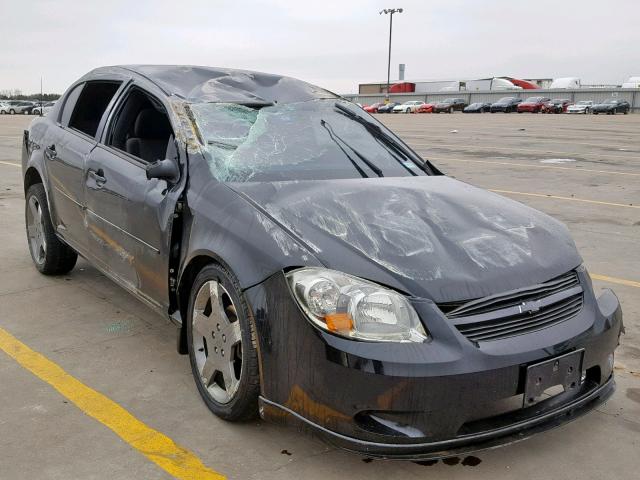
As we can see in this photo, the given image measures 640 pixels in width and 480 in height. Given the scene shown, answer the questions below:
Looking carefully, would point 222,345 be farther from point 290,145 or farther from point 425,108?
point 425,108

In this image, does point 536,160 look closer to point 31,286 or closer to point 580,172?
point 580,172

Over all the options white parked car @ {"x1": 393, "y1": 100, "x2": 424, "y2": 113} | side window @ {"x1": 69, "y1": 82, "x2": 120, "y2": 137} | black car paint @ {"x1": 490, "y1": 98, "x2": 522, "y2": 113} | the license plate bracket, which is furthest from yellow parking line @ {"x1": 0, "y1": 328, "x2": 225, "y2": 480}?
white parked car @ {"x1": 393, "y1": 100, "x2": 424, "y2": 113}

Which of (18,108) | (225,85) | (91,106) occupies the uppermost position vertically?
(225,85)

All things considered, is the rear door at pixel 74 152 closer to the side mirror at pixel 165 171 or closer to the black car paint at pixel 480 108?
the side mirror at pixel 165 171

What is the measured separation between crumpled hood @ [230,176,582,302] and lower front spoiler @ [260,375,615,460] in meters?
0.49

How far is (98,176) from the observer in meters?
3.96

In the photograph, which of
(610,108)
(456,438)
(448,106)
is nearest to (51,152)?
(456,438)

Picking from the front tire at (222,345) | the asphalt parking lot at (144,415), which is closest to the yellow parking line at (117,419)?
the asphalt parking lot at (144,415)

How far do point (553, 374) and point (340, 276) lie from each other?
0.87 meters

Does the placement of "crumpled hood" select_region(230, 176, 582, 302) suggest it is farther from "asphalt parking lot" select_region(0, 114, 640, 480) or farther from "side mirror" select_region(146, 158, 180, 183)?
"asphalt parking lot" select_region(0, 114, 640, 480)

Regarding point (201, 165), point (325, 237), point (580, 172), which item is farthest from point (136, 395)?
point (580, 172)

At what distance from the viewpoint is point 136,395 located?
3.29 m

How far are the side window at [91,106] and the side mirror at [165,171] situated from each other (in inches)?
53.3

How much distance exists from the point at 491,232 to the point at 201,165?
4.59 ft
